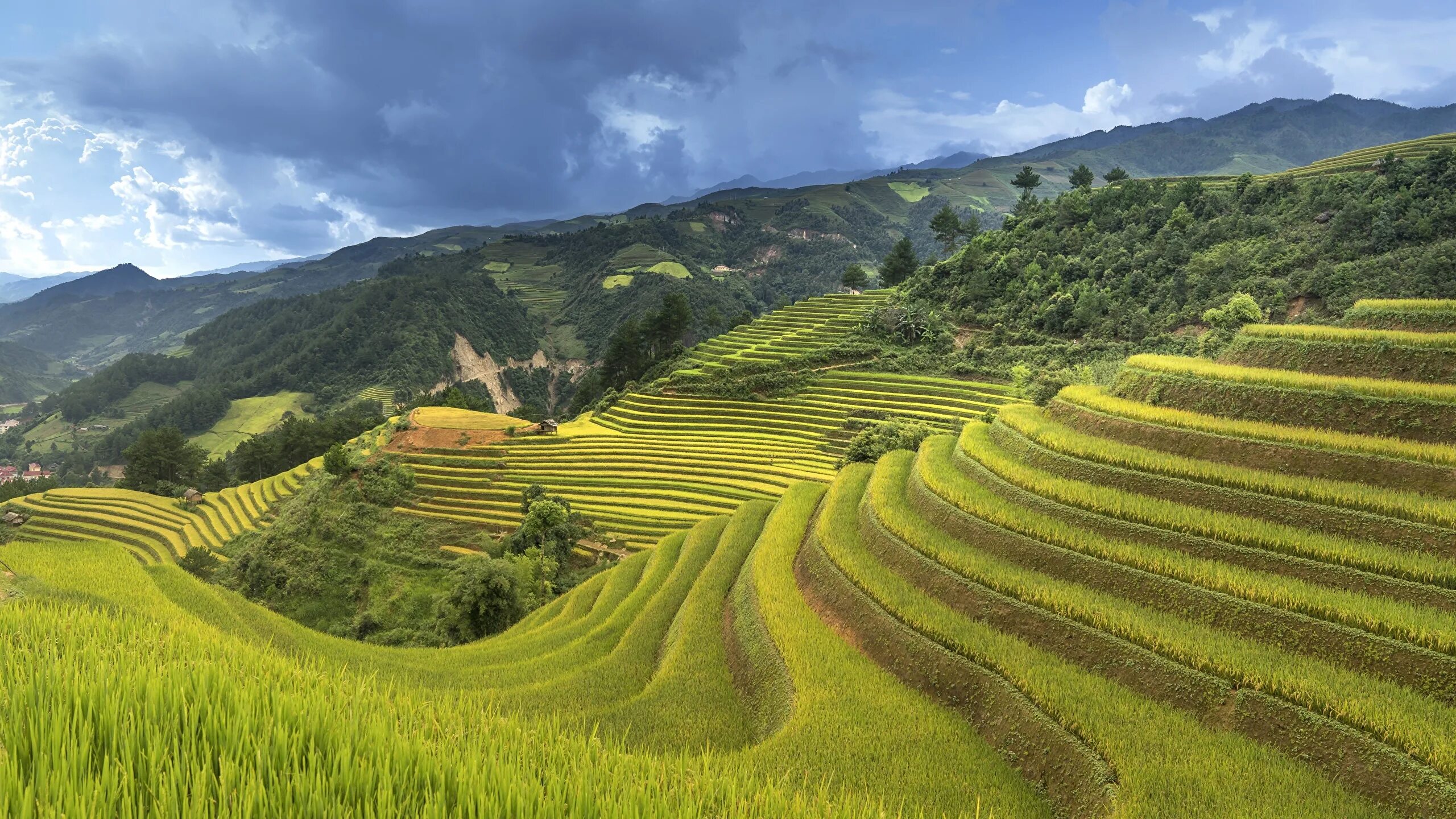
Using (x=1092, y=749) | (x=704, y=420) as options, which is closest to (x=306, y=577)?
(x=704, y=420)

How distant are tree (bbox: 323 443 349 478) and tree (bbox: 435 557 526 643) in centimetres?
2062

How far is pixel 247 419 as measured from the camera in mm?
98125

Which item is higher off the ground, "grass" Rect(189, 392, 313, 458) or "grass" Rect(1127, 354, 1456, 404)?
"grass" Rect(189, 392, 313, 458)

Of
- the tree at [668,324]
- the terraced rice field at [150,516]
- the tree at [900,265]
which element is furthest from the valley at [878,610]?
the tree at [900,265]

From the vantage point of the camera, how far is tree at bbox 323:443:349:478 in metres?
34.5

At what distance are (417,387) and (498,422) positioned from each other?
6552cm

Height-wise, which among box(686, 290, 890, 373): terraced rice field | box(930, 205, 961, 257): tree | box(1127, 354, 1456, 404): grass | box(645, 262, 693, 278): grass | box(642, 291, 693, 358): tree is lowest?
box(1127, 354, 1456, 404): grass

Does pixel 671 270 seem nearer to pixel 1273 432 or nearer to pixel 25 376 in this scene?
pixel 1273 432

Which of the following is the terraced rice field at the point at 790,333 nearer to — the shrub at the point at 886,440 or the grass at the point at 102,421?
the shrub at the point at 886,440

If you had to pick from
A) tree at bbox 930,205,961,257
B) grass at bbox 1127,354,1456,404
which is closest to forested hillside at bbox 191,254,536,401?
tree at bbox 930,205,961,257

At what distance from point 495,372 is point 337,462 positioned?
3339 inches

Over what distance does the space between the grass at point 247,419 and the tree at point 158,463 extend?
3166 centimetres

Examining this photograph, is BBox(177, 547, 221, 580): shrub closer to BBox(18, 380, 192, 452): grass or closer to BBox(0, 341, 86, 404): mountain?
BBox(18, 380, 192, 452): grass

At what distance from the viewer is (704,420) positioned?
155 ft
